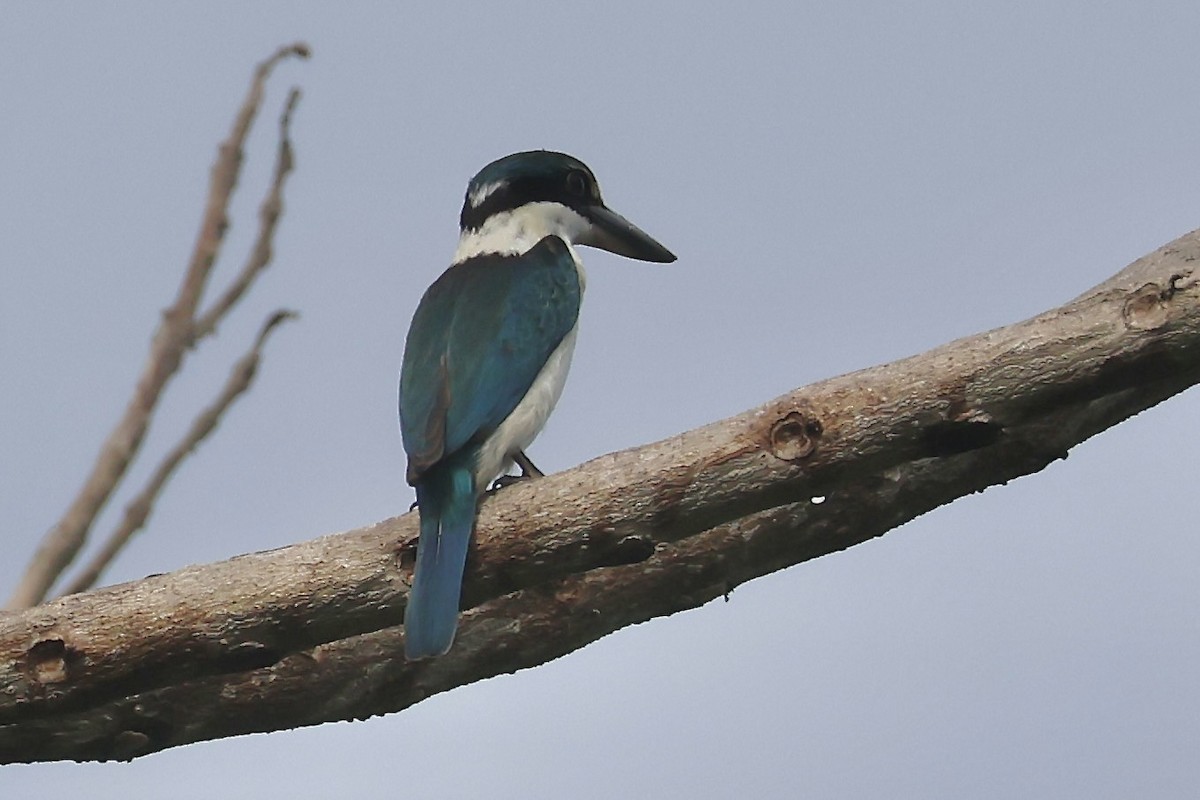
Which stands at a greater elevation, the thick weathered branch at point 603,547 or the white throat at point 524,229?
the white throat at point 524,229

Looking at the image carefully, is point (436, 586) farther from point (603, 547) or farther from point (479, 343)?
point (479, 343)

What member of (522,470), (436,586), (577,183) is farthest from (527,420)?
(577,183)

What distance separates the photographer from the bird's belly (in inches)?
181

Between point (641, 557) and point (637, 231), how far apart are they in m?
2.28

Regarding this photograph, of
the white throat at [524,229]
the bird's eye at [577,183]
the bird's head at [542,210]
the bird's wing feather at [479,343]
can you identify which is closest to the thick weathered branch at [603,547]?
the bird's wing feather at [479,343]

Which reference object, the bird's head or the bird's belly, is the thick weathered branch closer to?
the bird's belly

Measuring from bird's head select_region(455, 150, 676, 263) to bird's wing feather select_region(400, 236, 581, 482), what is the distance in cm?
25

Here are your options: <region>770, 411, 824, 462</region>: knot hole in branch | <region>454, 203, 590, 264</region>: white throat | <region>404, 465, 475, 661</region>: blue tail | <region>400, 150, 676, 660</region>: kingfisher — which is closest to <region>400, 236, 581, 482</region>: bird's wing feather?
<region>400, 150, 676, 660</region>: kingfisher

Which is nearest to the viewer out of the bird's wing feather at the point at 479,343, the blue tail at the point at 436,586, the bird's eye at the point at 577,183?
the blue tail at the point at 436,586

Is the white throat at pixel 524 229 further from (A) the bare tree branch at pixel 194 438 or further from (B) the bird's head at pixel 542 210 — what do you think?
(A) the bare tree branch at pixel 194 438

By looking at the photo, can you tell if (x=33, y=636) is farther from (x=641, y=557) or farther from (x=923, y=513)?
(x=923, y=513)

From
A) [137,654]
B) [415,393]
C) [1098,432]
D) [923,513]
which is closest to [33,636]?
[137,654]

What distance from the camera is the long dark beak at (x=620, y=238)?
582 cm

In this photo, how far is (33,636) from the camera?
3926 mm
